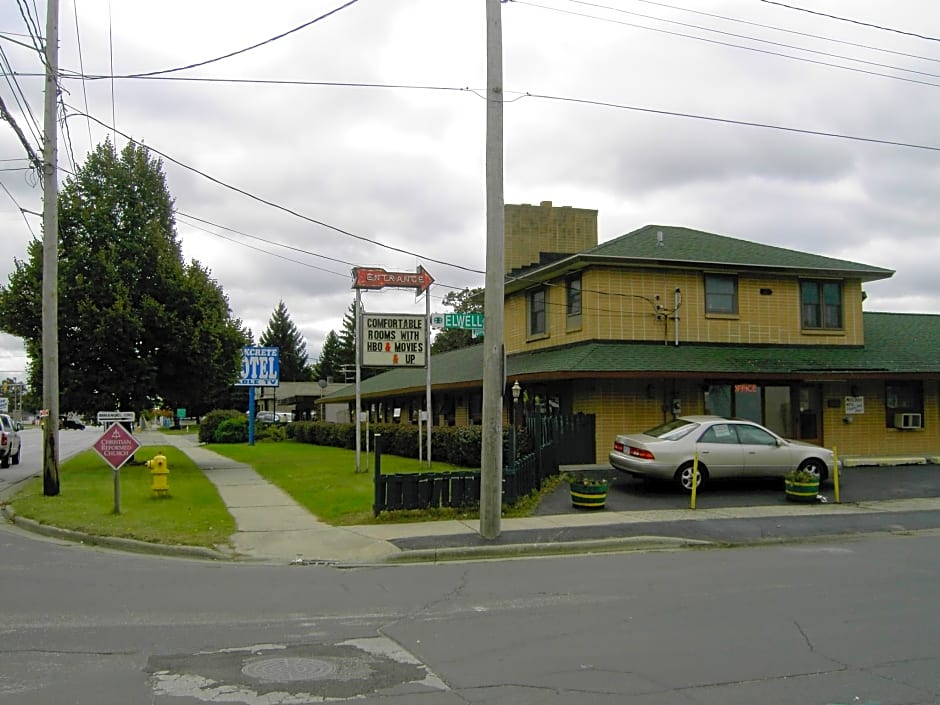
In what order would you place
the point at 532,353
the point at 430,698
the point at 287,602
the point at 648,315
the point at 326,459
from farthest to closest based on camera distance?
the point at 326,459, the point at 532,353, the point at 648,315, the point at 287,602, the point at 430,698

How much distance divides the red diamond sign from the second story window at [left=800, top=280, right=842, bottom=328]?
18718 mm

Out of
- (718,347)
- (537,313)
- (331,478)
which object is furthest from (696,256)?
(331,478)

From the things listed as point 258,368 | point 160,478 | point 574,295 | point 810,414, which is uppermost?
point 574,295

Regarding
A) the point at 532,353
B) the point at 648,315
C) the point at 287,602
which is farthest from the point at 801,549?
the point at 532,353

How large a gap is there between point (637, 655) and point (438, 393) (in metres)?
26.8

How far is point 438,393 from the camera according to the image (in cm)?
3356

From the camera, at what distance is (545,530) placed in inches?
526

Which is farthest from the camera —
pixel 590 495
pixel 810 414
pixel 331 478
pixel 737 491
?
pixel 810 414

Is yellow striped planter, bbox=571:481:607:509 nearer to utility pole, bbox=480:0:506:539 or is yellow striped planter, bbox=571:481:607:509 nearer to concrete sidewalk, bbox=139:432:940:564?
concrete sidewalk, bbox=139:432:940:564

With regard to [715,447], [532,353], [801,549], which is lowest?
[801,549]

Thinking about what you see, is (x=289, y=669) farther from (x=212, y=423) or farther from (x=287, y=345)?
(x=287, y=345)

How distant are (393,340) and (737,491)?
8.94 metres

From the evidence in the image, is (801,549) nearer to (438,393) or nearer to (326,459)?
(326,459)

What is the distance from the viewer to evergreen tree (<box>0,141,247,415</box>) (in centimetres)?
2442
